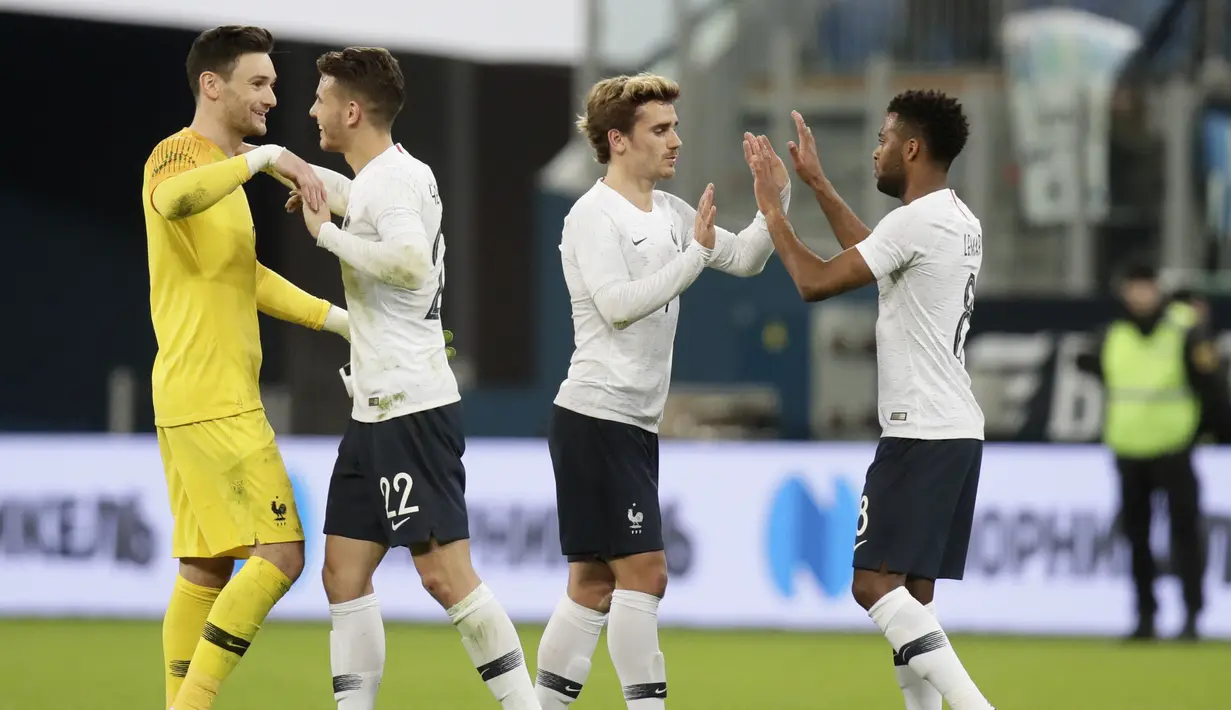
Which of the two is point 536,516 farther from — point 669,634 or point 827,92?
point 827,92

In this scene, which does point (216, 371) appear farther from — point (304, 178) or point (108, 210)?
point (108, 210)

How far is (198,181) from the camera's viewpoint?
5.19m

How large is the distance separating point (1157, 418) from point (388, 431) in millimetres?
6374

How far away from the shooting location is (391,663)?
29.7ft

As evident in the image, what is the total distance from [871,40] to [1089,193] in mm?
1963

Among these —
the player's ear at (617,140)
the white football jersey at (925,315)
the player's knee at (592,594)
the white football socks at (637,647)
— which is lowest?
the white football socks at (637,647)

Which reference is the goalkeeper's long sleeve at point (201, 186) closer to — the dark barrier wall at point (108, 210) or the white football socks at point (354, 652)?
the white football socks at point (354, 652)

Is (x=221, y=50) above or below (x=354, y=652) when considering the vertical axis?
above

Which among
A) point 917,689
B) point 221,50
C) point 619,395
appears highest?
point 221,50

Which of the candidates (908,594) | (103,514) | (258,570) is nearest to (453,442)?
(258,570)

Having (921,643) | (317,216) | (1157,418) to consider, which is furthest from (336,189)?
(1157,418)

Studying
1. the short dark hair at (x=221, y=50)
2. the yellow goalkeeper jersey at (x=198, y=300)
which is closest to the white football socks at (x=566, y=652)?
the yellow goalkeeper jersey at (x=198, y=300)

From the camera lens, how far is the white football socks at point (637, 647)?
5.54 metres

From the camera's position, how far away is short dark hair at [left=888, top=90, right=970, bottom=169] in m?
5.60
